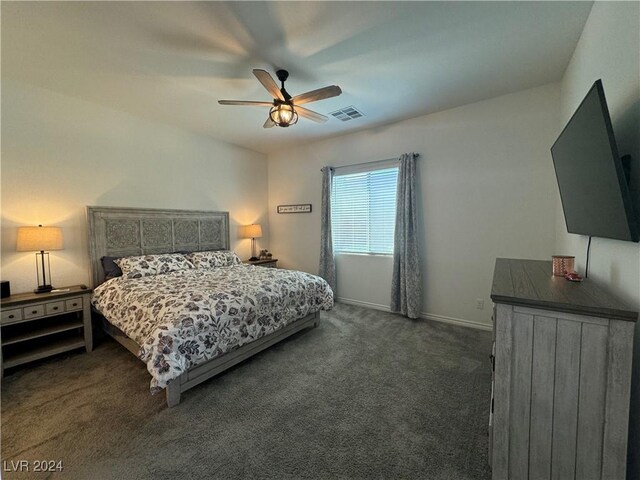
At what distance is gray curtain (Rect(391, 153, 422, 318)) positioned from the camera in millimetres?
3576

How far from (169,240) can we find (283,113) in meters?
2.68

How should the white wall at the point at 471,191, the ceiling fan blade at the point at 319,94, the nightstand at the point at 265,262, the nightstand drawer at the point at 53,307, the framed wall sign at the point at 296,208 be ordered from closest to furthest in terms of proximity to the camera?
the ceiling fan blade at the point at 319,94
the nightstand drawer at the point at 53,307
the white wall at the point at 471,191
the nightstand at the point at 265,262
the framed wall sign at the point at 296,208

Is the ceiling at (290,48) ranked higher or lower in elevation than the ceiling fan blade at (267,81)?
higher

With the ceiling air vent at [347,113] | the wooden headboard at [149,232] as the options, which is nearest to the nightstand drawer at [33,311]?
the wooden headboard at [149,232]

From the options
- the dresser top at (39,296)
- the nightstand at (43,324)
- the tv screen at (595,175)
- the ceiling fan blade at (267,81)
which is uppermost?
the ceiling fan blade at (267,81)

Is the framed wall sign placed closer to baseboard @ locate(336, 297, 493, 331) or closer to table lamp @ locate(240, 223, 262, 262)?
table lamp @ locate(240, 223, 262, 262)

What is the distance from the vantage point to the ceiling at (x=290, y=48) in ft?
5.89

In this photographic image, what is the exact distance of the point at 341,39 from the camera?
207 centimetres

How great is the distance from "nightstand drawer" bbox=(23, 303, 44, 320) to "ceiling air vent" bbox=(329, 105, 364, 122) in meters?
3.78

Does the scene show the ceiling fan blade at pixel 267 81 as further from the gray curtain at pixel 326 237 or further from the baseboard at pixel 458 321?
the baseboard at pixel 458 321

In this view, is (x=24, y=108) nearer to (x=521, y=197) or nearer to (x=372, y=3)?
(x=372, y=3)

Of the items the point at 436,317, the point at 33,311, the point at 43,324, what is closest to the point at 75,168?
the point at 33,311

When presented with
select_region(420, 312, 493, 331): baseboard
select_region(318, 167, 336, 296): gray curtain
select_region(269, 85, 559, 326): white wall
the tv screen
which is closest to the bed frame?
select_region(318, 167, 336, 296): gray curtain

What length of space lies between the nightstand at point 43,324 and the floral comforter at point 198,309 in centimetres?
22
